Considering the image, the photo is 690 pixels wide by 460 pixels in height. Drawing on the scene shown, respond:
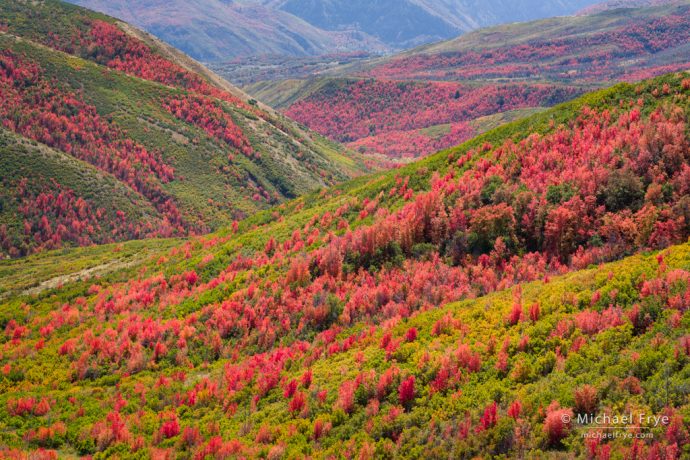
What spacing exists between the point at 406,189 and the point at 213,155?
47.4 m

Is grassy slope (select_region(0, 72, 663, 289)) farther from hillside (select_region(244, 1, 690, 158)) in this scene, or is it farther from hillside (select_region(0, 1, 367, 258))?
hillside (select_region(244, 1, 690, 158))

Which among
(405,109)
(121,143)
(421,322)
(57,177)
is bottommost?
(421,322)

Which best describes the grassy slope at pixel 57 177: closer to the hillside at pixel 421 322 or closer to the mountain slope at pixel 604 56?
the hillside at pixel 421 322

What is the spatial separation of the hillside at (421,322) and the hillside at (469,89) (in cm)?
9732

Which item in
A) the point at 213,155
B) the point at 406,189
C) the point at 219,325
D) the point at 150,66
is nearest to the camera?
the point at 219,325

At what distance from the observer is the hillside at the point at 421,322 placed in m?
9.14

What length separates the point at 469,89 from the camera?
152 m

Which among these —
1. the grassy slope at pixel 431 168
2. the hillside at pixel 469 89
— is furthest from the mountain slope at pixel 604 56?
the grassy slope at pixel 431 168

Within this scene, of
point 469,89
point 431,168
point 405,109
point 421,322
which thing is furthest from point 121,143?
point 469,89

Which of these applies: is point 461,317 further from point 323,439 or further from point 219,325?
point 219,325

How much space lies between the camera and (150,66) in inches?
3263

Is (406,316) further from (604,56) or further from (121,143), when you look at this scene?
(604,56)

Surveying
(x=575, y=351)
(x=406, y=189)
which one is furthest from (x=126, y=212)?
Answer: (x=575, y=351)

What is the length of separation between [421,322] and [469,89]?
15307 cm
